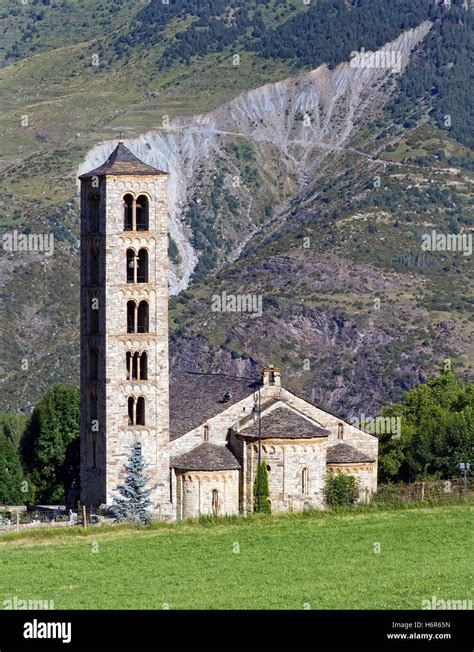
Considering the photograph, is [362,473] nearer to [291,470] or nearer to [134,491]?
[291,470]

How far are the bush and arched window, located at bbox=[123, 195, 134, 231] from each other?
1201 centimetres

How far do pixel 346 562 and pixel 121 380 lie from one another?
939 inches

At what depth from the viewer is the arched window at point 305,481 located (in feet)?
231

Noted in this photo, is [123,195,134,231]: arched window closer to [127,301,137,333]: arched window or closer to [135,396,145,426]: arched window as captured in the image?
[127,301,137,333]: arched window

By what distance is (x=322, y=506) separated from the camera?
69.7m

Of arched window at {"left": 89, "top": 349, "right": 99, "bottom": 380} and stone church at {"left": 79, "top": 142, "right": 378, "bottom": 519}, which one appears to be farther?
arched window at {"left": 89, "top": 349, "right": 99, "bottom": 380}

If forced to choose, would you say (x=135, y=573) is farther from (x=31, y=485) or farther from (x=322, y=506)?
(x=31, y=485)

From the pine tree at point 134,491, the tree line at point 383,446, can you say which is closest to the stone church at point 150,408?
the pine tree at point 134,491

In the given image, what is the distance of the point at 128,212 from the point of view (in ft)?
235

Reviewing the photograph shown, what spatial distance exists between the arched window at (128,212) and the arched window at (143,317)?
2898mm

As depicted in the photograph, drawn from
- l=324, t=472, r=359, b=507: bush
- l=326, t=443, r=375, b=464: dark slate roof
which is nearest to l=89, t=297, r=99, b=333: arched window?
l=326, t=443, r=375, b=464: dark slate roof

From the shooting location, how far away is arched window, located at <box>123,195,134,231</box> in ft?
234

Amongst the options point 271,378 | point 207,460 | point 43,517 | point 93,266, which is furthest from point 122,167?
point 43,517

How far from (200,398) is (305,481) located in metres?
7.00
